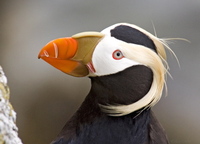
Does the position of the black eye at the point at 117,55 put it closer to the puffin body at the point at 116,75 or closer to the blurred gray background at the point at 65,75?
the puffin body at the point at 116,75

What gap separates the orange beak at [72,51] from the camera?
61 centimetres

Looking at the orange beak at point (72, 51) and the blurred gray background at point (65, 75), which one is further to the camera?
the blurred gray background at point (65, 75)

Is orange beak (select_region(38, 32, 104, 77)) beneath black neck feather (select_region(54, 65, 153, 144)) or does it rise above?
above

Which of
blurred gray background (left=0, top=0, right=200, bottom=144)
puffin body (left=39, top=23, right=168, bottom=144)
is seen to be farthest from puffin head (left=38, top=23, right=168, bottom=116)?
blurred gray background (left=0, top=0, right=200, bottom=144)

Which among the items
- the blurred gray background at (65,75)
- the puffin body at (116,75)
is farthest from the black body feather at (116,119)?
the blurred gray background at (65,75)

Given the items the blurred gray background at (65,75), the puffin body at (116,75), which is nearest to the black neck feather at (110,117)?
the puffin body at (116,75)

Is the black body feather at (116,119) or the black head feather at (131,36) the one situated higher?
the black head feather at (131,36)

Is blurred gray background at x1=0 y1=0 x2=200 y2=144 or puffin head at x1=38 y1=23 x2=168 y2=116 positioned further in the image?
blurred gray background at x1=0 y1=0 x2=200 y2=144

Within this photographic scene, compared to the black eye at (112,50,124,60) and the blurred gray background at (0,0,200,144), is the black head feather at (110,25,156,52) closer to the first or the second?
the black eye at (112,50,124,60)

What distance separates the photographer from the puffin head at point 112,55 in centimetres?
61

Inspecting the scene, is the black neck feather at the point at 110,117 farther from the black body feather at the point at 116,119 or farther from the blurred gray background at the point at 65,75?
the blurred gray background at the point at 65,75

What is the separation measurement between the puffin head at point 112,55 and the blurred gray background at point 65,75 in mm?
358

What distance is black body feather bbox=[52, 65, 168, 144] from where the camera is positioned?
0.62m

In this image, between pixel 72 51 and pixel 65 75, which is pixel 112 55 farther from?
pixel 65 75
